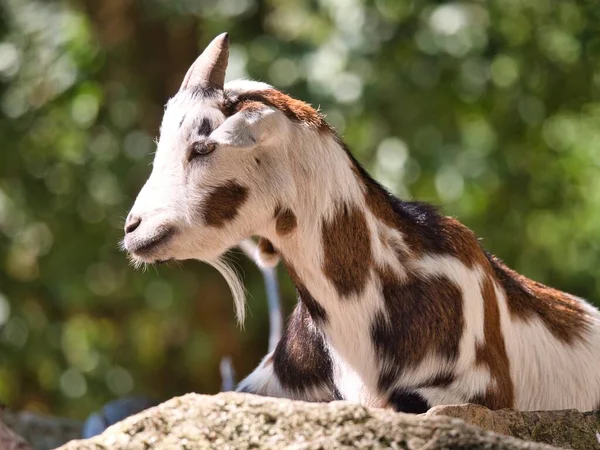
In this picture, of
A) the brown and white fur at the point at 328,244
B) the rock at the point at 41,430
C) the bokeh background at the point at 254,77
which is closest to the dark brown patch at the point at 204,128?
the brown and white fur at the point at 328,244

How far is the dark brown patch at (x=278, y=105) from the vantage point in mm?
4699

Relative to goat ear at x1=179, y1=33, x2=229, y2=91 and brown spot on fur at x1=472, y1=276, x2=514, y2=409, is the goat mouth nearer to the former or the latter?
goat ear at x1=179, y1=33, x2=229, y2=91

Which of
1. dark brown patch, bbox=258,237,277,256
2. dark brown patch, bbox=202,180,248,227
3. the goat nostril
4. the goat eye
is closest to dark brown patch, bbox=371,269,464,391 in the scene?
dark brown patch, bbox=258,237,277,256

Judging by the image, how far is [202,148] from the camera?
460cm

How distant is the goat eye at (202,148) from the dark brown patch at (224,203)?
0.13 m

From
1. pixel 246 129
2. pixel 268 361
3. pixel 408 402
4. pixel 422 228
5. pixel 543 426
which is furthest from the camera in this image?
pixel 268 361

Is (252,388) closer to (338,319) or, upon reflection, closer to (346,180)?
(338,319)

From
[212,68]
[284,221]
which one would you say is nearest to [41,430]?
[284,221]

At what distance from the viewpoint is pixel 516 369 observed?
5062mm

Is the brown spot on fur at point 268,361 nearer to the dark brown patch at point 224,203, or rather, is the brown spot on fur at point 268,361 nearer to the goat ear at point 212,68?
the dark brown patch at point 224,203

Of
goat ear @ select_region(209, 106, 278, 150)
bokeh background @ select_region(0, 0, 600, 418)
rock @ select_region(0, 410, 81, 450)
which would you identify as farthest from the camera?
bokeh background @ select_region(0, 0, 600, 418)

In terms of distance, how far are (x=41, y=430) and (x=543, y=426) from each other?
155 inches

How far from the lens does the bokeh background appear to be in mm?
10547

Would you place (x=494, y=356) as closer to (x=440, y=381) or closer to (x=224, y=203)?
(x=440, y=381)
